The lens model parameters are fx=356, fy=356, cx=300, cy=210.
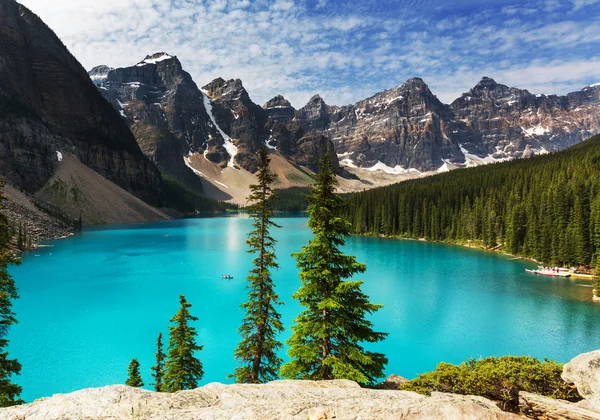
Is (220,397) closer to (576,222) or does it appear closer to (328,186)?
(328,186)

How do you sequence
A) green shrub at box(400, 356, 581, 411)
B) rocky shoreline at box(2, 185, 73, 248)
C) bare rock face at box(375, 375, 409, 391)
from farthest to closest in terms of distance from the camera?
1. rocky shoreline at box(2, 185, 73, 248)
2. bare rock face at box(375, 375, 409, 391)
3. green shrub at box(400, 356, 581, 411)

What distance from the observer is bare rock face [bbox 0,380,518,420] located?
672 centimetres

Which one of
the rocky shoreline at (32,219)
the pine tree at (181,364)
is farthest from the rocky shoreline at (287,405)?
the rocky shoreline at (32,219)

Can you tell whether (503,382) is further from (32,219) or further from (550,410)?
(32,219)

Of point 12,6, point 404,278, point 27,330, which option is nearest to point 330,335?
point 27,330

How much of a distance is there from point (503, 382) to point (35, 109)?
216 metres

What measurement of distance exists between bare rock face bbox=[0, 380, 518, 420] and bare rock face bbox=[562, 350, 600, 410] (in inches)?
133

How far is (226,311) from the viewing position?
41500 mm

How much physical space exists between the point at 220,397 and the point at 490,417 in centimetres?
612

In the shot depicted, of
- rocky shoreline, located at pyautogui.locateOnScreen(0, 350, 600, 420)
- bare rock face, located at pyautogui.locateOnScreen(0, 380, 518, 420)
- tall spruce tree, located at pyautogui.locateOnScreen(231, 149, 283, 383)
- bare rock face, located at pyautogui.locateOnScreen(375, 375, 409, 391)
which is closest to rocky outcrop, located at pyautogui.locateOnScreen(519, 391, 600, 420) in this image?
rocky shoreline, located at pyautogui.locateOnScreen(0, 350, 600, 420)

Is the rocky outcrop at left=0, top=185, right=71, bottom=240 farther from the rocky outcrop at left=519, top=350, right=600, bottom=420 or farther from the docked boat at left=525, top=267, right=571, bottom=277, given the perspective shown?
the docked boat at left=525, top=267, right=571, bottom=277

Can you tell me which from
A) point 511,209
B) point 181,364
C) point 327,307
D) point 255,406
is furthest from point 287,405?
point 511,209

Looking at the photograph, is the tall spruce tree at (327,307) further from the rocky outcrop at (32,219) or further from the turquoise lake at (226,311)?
the rocky outcrop at (32,219)

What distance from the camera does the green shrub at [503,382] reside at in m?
10.7
